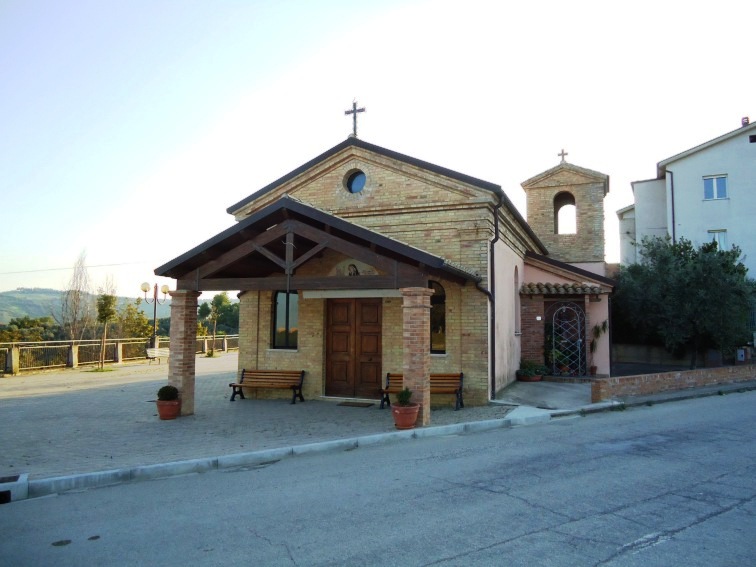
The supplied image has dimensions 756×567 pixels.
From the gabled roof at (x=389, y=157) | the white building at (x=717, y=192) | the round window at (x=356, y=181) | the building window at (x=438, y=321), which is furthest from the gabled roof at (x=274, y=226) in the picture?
the white building at (x=717, y=192)

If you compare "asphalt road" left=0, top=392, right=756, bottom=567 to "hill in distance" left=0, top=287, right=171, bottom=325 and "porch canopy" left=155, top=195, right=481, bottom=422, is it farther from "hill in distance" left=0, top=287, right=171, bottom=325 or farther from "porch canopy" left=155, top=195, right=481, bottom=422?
"hill in distance" left=0, top=287, right=171, bottom=325

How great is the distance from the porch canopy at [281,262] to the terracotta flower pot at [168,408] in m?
0.36

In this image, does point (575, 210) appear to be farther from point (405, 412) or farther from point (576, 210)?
point (405, 412)

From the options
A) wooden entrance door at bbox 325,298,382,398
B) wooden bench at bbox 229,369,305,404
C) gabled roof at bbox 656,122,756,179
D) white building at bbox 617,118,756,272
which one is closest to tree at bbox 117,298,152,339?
wooden bench at bbox 229,369,305,404

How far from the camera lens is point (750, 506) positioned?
5363mm

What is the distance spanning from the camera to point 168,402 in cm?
1044

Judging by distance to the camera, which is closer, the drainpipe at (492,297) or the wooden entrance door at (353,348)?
the drainpipe at (492,297)

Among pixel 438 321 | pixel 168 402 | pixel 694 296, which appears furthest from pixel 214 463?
pixel 694 296

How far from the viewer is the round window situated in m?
13.6

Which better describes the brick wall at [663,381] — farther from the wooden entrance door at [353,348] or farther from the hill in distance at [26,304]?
the hill in distance at [26,304]

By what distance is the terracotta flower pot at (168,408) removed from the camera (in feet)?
34.3

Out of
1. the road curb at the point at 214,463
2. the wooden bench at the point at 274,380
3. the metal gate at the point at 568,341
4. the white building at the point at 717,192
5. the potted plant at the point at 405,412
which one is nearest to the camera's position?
the road curb at the point at 214,463

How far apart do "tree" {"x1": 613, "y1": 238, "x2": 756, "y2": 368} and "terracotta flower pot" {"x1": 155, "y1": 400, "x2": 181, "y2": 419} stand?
15.5m

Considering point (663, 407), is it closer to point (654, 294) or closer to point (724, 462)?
point (724, 462)
